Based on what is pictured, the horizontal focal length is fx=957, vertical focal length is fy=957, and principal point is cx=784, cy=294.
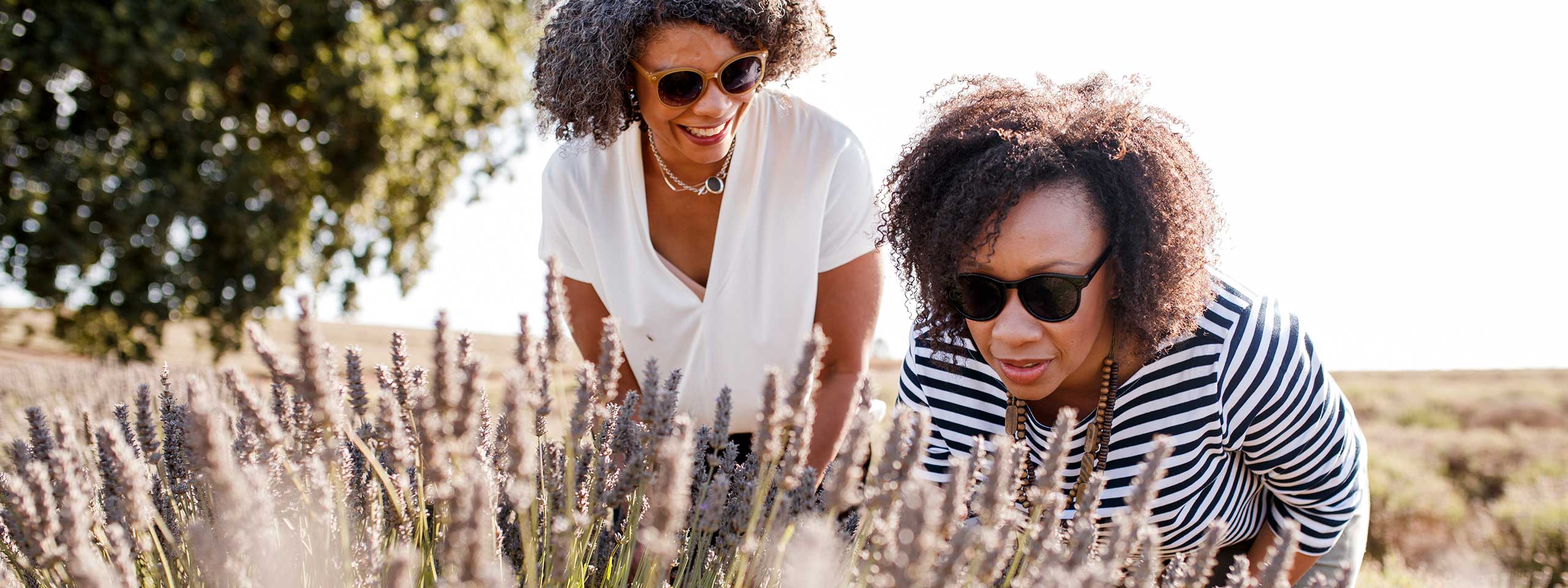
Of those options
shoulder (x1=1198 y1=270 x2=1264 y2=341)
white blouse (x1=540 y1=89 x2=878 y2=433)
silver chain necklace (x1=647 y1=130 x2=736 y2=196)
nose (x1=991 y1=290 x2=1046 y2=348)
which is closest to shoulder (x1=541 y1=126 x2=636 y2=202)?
white blouse (x1=540 y1=89 x2=878 y2=433)

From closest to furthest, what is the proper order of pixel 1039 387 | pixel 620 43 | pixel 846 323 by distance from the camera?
1. pixel 1039 387
2. pixel 620 43
3. pixel 846 323

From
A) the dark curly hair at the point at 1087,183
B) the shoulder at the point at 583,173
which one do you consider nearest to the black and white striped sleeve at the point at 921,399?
the dark curly hair at the point at 1087,183

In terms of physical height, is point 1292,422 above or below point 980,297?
below

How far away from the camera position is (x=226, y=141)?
27.7 ft

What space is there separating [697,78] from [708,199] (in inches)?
20.0

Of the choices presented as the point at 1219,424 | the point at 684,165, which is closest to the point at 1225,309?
the point at 1219,424

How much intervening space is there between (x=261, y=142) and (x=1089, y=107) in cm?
874

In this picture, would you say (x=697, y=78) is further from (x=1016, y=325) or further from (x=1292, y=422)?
(x=1292, y=422)

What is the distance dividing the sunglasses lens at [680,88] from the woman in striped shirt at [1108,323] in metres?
0.60

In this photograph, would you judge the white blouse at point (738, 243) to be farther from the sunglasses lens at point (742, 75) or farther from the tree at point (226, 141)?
the tree at point (226, 141)

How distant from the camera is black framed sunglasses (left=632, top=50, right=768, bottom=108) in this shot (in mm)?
2523

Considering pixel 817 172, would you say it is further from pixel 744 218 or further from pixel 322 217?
pixel 322 217

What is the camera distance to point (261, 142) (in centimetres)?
880

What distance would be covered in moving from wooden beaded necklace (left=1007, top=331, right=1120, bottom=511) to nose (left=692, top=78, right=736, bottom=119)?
1.06m
